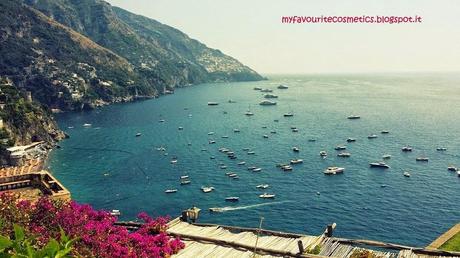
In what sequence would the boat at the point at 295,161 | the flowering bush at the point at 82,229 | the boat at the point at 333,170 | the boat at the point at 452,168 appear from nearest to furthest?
the flowering bush at the point at 82,229
the boat at the point at 333,170
the boat at the point at 452,168
the boat at the point at 295,161

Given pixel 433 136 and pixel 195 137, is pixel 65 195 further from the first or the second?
pixel 433 136

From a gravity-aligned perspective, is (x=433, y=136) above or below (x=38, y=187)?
below

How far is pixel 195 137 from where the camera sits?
15775 cm

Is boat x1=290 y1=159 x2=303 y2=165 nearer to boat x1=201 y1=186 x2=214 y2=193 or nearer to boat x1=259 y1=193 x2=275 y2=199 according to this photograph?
boat x1=259 y1=193 x2=275 y2=199

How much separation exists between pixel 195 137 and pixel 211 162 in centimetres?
3991

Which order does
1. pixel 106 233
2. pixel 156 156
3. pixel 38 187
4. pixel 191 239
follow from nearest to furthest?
1. pixel 106 233
2. pixel 191 239
3. pixel 38 187
4. pixel 156 156

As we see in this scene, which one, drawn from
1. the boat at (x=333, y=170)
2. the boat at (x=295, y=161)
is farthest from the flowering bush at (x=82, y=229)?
the boat at (x=295, y=161)

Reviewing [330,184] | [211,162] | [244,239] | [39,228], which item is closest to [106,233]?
[39,228]

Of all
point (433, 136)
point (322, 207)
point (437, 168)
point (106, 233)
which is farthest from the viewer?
point (433, 136)

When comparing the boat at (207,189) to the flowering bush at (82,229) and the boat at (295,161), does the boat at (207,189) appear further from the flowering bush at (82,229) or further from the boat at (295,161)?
the flowering bush at (82,229)

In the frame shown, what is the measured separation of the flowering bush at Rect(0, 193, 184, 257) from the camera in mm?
17672

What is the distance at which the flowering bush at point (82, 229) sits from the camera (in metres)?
17.7

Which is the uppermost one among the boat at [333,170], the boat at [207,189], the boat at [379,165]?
the boat at [379,165]

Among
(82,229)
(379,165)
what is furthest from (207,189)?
(82,229)
